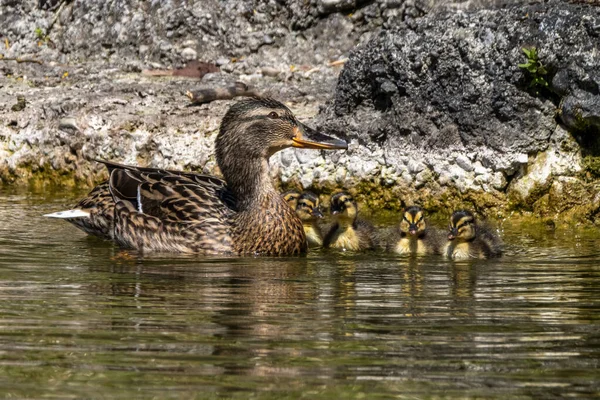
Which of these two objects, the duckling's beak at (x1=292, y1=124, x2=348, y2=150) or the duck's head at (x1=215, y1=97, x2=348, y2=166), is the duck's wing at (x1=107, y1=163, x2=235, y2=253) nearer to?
the duck's head at (x1=215, y1=97, x2=348, y2=166)

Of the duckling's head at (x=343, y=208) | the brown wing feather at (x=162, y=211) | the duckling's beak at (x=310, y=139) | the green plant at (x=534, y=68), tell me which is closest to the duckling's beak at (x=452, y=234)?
the duckling's head at (x=343, y=208)

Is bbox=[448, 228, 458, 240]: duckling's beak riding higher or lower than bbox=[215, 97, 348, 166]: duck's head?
lower

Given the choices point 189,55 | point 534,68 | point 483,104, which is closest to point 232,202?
point 483,104

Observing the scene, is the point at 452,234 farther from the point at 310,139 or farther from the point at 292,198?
the point at 292,198

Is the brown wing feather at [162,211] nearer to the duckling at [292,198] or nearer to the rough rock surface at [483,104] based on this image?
the duckling at [292,198]

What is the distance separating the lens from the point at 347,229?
27.2ft

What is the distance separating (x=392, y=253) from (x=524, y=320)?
8.42 feet

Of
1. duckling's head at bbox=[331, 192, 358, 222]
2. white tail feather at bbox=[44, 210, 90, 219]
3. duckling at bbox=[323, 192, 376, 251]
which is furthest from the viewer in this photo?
white tail feather at bbox=[44, 210, 90, 219]

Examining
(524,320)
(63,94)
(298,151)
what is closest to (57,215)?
(298,151)

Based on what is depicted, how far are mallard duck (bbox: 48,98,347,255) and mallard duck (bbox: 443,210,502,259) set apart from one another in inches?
35.4

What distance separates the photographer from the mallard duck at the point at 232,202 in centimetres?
786

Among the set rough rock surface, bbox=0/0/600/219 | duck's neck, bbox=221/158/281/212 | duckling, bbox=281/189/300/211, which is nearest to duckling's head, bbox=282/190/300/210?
duckling, bbox=281/189/300/211

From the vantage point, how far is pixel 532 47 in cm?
891

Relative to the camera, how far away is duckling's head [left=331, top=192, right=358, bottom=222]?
8328 millimetres
